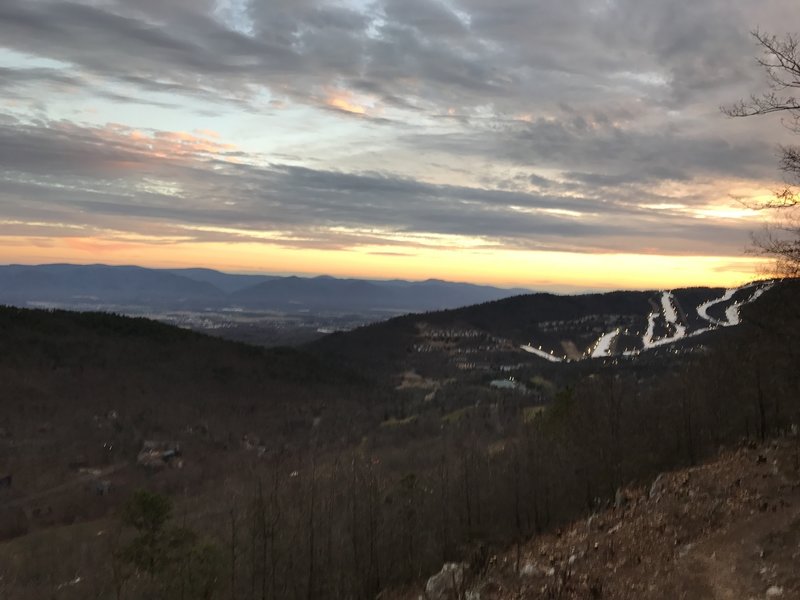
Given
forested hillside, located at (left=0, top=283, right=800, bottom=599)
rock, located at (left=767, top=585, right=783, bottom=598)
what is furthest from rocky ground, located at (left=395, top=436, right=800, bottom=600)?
forested hillside, located at (left=0, top=283, right=800, bottom=599)

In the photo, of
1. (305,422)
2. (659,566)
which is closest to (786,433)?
(659,566)

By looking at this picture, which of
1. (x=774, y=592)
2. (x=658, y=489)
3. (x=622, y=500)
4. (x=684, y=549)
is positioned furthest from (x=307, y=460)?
(x=774, y=592)

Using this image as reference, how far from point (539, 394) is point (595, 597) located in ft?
477

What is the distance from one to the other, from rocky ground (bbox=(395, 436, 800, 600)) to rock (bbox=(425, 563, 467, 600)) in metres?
0.05

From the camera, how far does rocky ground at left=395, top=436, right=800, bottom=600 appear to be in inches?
570

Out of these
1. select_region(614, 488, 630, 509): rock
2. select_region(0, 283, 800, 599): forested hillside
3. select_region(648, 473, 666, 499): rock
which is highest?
select_region(648, 473, 666, 499): rock

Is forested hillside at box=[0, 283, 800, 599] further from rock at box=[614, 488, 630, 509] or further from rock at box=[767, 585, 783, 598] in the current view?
rock at box=[767, 585, 783, 598]

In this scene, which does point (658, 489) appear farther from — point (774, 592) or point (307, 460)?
point (307, 460)

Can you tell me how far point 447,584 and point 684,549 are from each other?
900cm

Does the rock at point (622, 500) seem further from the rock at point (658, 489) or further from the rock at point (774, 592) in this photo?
the rock at point (774, 592)

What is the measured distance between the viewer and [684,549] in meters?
16.9

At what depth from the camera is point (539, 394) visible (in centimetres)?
15550

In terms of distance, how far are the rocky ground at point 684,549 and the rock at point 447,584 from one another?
0.05 m

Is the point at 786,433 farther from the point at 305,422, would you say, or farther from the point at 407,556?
the point at 305,422
